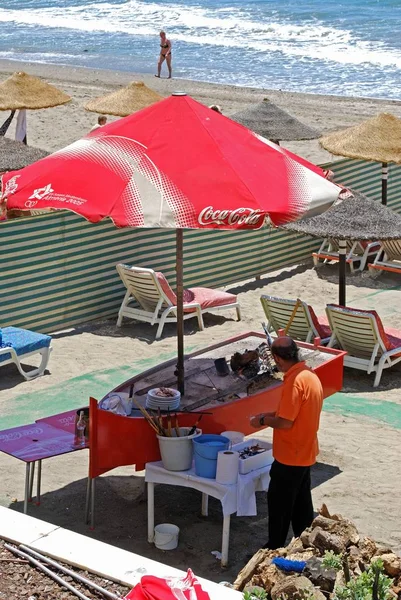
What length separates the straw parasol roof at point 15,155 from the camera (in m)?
13.9

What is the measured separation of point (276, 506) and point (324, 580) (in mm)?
1094

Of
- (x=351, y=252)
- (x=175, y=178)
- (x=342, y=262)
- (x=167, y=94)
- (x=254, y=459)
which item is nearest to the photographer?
(x=175, y=178)

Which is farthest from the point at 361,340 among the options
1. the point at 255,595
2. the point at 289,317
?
the point at 255,595

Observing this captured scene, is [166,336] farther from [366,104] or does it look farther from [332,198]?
[366,104]

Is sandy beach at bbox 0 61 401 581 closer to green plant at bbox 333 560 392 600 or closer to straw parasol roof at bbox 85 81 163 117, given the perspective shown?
green plant at bbox 333 560 392 600

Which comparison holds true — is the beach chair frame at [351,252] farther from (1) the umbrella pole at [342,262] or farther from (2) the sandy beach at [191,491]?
(1) the umbrella pole at [342,262]

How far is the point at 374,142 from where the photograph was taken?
14680 mm

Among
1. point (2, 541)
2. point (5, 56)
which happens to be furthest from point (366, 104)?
point (2, 541)

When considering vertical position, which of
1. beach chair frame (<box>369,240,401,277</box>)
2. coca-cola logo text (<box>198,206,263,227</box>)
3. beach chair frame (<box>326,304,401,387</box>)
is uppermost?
coca-cola logo text (<box>198,206,263,227</box>)

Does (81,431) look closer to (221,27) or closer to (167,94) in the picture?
(167,94)

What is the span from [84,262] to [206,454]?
18.8 feet

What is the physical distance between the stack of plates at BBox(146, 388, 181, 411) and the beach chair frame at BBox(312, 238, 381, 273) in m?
7.81

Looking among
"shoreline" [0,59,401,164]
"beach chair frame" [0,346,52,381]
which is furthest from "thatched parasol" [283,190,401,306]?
"shoreline" [0,59,401,164]

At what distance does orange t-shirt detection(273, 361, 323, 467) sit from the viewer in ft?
20.8
